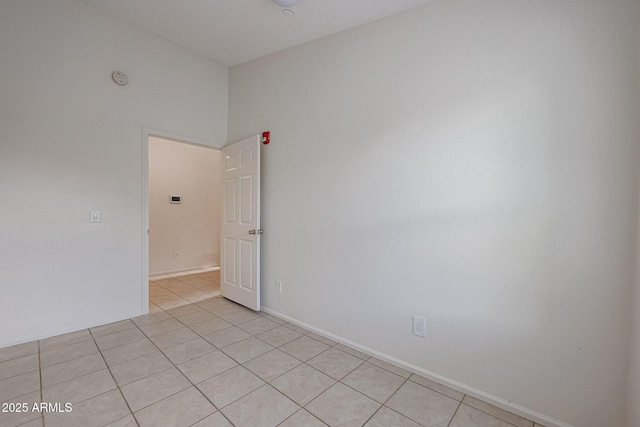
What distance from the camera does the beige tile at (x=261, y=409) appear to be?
1464 millimetres

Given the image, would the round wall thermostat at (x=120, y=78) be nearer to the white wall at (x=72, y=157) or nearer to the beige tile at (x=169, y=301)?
the white wall at (x=72, y=157)

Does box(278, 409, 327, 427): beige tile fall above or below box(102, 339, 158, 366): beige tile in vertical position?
below

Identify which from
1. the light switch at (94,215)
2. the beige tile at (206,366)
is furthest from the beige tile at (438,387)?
the light switch at (94,215)

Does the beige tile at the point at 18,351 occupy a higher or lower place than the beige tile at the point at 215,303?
higher

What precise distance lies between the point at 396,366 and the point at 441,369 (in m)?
0.33

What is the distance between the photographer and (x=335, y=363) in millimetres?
2059

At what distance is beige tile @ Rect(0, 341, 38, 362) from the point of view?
2.05 m

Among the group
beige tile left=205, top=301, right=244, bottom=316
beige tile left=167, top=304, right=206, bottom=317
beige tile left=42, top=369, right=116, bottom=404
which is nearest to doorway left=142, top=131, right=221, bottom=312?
beige tile left=167, top=304, right=206, bottom=317

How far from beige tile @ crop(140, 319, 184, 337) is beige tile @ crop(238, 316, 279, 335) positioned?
640mm

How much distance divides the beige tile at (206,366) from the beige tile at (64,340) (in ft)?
3.81

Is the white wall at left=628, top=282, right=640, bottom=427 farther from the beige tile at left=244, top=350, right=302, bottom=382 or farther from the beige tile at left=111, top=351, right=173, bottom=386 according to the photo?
the beige tile at left=111, top=351, right=173, bottom=386

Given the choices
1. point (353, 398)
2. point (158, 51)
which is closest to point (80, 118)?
point (158, 51)

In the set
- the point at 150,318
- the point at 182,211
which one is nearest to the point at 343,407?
the point at 150,318

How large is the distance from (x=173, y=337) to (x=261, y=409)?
1.33 metres
